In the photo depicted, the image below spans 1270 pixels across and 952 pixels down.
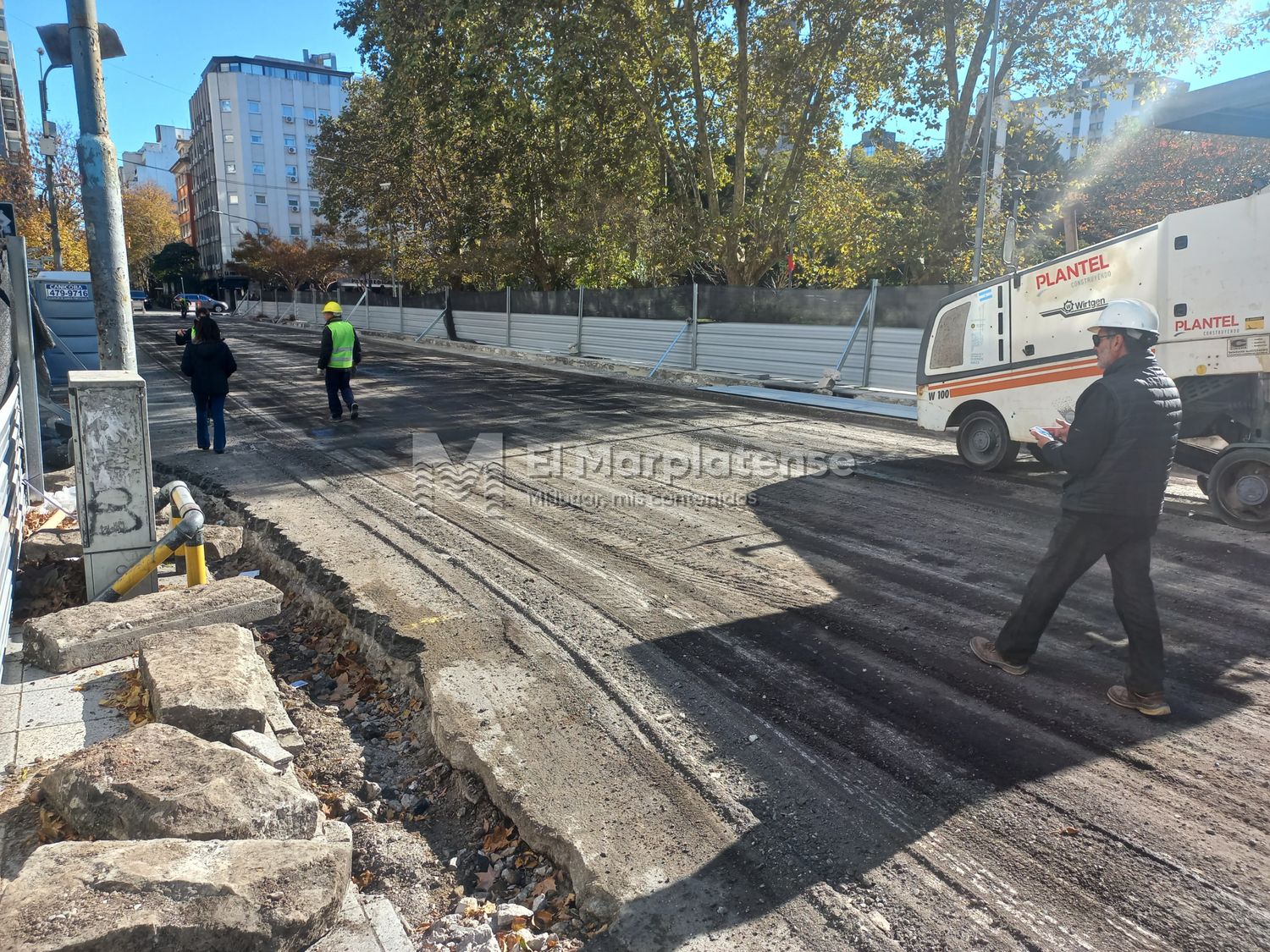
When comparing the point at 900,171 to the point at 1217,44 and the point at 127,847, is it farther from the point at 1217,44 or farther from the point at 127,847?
the point at 127,847

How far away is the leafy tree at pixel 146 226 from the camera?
80.3m

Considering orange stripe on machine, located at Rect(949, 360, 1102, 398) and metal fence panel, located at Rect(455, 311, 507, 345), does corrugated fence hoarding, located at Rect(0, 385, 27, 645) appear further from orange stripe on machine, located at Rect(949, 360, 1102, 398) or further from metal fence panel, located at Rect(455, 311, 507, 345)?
metal fence panel, located at Rect(455, 311, 507, 345)

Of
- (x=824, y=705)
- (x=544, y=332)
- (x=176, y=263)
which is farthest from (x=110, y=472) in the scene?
(x=176, y=263)

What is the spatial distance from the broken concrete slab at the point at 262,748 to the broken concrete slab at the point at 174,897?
83 centimetres

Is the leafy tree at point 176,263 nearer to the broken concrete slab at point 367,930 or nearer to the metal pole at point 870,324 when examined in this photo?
the metal pole at point 870,324

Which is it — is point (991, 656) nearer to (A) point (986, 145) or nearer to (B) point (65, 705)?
(B) point (65, 705)

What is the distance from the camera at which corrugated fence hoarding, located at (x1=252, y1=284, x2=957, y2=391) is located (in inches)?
684

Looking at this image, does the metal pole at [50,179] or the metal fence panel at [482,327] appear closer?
the metal pole at [50,179]

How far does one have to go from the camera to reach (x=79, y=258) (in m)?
34.9

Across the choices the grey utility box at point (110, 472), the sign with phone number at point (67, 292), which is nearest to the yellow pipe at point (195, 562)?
the grey utility box at point (110, 472)

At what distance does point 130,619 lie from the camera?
482cm

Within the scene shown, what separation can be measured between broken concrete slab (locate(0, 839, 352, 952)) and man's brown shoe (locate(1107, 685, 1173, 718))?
3.78m

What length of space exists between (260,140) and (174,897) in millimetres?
97124

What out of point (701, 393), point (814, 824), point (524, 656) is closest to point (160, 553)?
point (524, 656)
